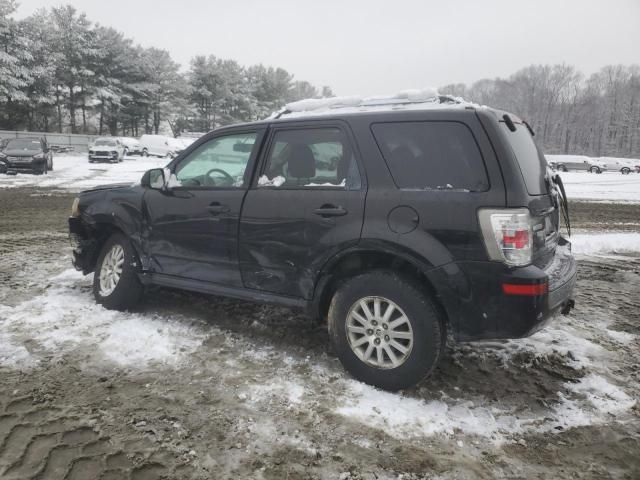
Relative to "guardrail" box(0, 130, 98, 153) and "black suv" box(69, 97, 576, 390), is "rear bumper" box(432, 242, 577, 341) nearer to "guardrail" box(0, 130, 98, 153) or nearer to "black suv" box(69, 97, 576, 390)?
"black suv" box(69, 97, 576, 390)

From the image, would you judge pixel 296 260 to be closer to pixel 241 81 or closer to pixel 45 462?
pixel 45 462

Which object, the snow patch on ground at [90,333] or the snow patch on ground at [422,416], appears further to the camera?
the snow patch on ground at [90,333]

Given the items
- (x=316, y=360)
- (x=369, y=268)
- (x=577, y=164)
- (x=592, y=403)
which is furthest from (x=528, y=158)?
(x=577, y=164)

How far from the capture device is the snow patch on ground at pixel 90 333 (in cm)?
369

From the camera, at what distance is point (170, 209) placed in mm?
4316

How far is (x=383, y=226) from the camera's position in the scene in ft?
10.5

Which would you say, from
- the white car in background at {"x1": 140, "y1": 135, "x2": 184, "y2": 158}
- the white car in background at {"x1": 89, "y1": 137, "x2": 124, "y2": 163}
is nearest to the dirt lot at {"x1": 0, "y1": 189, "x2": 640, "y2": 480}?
the white car in background at {"x1": 89, "y1": 137, "x2": 124, "y2": 163}

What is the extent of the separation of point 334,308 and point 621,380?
7.06 ft

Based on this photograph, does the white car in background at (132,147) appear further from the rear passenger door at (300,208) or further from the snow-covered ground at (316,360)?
the rear passenger door at (300,208)

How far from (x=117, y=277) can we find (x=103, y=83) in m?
49.4

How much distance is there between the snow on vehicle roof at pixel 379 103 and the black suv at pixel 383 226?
42 millimetres

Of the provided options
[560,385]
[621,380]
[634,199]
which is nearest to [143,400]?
[560,385]

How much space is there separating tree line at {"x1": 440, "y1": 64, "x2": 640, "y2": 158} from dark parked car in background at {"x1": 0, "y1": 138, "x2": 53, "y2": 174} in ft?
275

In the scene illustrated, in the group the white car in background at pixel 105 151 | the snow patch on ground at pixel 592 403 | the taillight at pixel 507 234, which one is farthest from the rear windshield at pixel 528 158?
the white car in background at pixel 105 151
